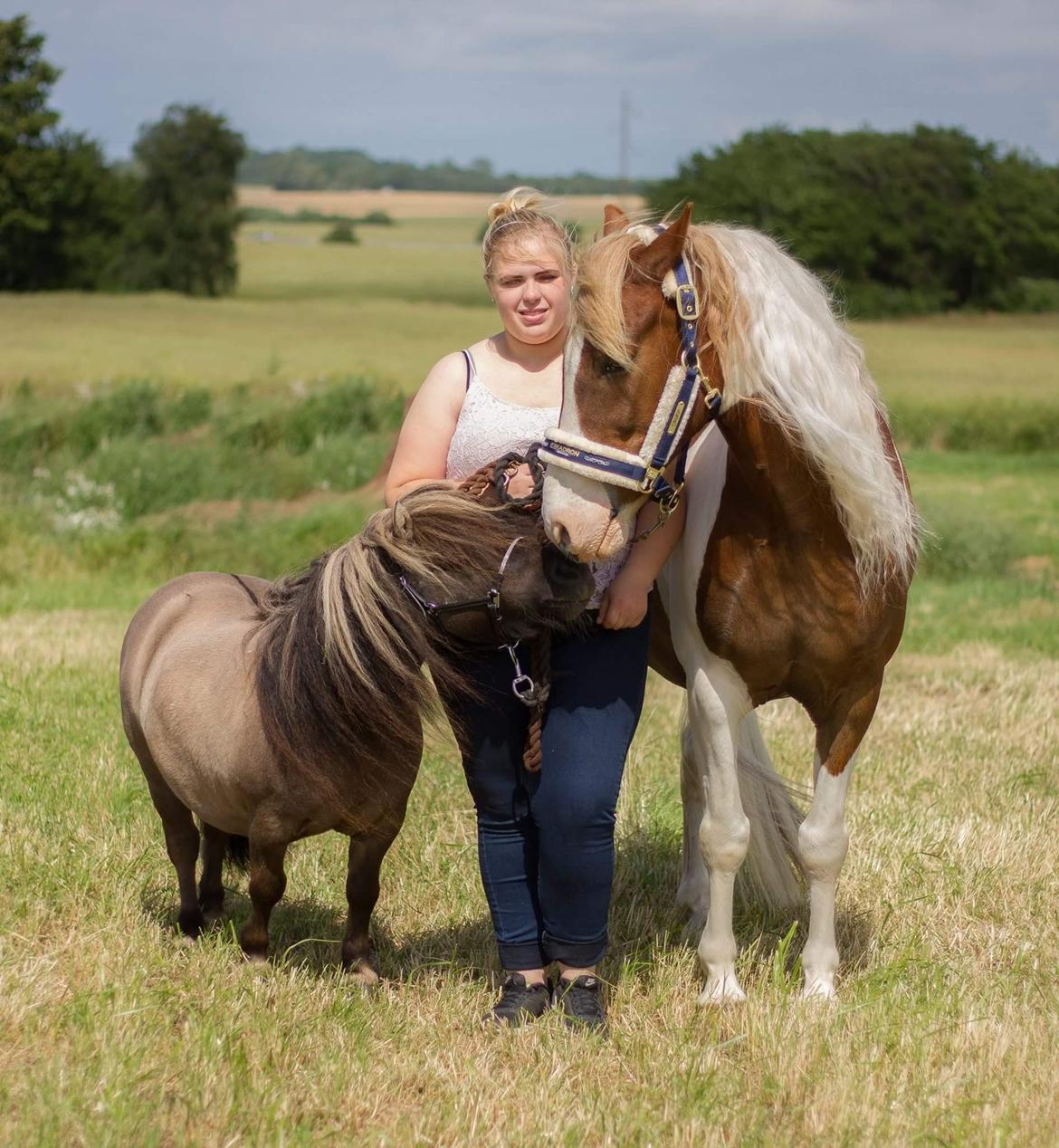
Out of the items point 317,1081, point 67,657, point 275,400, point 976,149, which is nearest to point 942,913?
point 317,1081

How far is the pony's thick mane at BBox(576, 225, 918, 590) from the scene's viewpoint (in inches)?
120

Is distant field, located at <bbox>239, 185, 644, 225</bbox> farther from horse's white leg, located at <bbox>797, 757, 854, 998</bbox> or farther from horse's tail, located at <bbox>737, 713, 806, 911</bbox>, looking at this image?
horse's white leg, located at <bbox>797, 757, 854, 998</bbox>

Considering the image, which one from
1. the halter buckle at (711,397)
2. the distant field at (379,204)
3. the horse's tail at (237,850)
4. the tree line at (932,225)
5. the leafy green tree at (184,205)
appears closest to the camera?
the halter buckle at (711,397)

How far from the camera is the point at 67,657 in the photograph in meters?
7.53

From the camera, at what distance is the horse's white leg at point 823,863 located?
380cm

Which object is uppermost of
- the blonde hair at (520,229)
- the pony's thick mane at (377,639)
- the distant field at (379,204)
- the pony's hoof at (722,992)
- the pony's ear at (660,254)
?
the distant field at (379,204)

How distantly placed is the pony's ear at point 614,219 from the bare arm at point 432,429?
1.69ft

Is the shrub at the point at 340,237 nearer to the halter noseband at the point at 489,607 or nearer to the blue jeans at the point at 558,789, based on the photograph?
the blue jeans at the point at 558,789

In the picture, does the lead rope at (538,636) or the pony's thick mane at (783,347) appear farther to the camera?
the lead rope at (538,636)

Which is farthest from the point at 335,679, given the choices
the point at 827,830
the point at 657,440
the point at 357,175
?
the point at 357,175

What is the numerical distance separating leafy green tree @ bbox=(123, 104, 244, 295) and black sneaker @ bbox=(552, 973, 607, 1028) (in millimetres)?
42362

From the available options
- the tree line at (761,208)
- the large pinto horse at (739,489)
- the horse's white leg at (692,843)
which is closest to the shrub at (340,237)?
the tree line at (761,208)

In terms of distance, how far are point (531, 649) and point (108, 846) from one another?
2038 millimetres

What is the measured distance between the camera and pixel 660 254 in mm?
3023
